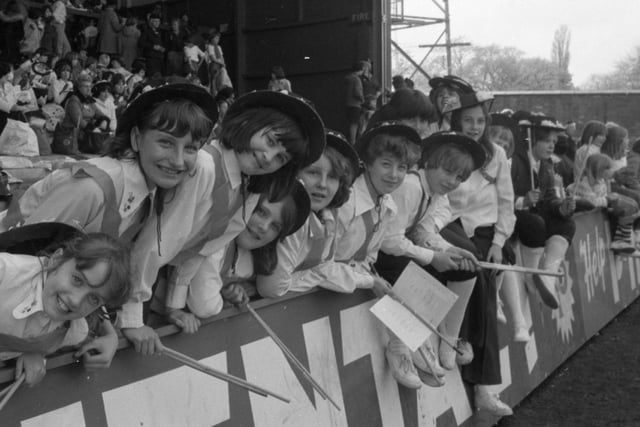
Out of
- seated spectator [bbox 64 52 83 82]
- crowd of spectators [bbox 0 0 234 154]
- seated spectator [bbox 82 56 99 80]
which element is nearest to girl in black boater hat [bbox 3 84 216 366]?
crowd of spectators [bbox 0 0 234 154]

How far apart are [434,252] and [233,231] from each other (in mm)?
1426

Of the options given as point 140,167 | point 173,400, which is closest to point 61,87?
point 140,167

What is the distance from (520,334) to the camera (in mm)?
4836

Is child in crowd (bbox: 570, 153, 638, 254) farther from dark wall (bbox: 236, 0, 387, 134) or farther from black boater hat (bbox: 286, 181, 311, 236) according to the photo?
dark wall (bbox: 236, 0, 387, 134)

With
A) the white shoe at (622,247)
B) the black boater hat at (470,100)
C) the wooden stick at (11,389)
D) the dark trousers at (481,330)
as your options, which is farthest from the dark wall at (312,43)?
the wooden stick at (11,389)

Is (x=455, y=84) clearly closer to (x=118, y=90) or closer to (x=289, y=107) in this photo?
(x=289, y=107)

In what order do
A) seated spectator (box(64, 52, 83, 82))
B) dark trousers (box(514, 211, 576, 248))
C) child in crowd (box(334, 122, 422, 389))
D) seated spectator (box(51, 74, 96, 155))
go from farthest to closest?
1. seated spectator (box(64, 52, 83, 82))
2. seated spectator (box(51, 74, 96, 155))
3. dark trousers (box(514, 211, 576, 248))
4. child in crowd (box(334, 122, 422, 389))

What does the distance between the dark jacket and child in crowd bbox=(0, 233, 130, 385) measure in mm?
4254

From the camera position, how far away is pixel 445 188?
13.7 ft

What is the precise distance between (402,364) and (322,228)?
2.69 feet

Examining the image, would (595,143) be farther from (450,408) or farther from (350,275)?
(350,275)

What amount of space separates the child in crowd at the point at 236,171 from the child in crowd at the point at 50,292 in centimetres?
54

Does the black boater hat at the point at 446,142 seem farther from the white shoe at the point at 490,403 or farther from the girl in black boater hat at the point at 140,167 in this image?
the girl in black boater hat at the point at 140,167

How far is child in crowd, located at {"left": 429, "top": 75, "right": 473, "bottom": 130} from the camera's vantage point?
4953mm
